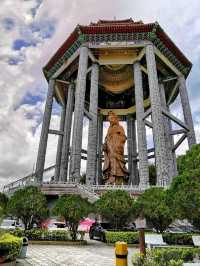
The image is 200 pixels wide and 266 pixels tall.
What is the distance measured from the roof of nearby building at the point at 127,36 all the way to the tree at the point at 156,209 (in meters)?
32.6

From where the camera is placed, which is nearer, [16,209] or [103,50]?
[16,209]

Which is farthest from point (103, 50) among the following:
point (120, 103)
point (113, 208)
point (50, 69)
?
point (113, 208)

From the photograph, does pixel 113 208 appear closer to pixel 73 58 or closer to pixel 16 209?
pixel 16 209

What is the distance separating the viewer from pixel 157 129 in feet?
Result: 130

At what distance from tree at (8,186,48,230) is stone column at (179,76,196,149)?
101 feet

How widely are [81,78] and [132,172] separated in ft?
71.7

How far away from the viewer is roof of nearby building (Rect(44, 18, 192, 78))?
151 ft

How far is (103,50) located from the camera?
48.0m

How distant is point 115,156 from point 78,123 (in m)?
9.99

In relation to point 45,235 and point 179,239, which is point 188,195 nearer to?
point 179,239

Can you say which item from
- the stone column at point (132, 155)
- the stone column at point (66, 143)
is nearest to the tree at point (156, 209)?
the stone column at point (66, 143)

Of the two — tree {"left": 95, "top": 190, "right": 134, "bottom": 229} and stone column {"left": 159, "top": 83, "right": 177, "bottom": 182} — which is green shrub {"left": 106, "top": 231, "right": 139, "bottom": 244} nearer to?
tree {"left": 95, "top": 190, "right": 134, "bottom": 229}

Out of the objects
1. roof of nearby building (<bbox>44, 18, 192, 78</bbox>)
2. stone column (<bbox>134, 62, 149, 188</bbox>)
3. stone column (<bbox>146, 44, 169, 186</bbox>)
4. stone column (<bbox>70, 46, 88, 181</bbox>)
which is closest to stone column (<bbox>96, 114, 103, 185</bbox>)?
stone column (<bbox>70, 46, 88, 181</bbox>)

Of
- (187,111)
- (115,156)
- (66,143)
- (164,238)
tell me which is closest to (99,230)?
(164,238)
